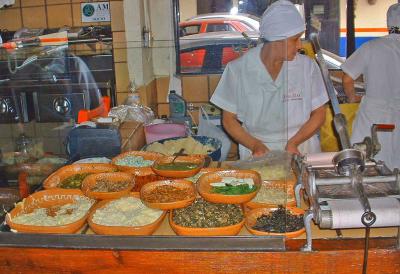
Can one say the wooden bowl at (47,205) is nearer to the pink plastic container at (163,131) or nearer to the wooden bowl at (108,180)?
the wooden bowl at (108,180)

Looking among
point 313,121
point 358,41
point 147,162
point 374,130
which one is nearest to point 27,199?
point 147,162

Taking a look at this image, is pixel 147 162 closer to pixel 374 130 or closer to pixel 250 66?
pixel 250 66

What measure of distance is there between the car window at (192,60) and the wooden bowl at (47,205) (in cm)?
264

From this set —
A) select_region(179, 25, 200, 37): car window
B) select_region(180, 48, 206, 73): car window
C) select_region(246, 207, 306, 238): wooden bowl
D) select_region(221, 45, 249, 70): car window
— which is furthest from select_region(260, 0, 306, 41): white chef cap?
select_region(179, 25, 200, 37): car window

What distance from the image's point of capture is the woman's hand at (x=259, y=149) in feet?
8.87

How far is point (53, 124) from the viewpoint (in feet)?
9.73

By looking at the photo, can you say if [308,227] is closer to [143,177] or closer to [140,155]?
[143,177]

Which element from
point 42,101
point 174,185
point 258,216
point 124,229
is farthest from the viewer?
point 42,101

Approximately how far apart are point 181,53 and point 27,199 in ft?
9.51

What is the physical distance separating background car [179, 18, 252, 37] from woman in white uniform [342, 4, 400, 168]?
136 cm

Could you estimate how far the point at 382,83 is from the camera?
3.78 metres

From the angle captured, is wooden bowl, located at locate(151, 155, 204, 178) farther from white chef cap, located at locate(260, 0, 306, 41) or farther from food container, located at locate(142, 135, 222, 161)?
white chef cap, located at locate(260, 0, 306, 41)

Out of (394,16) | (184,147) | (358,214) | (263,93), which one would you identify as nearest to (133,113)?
(184,147)

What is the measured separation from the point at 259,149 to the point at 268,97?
1.19ft
